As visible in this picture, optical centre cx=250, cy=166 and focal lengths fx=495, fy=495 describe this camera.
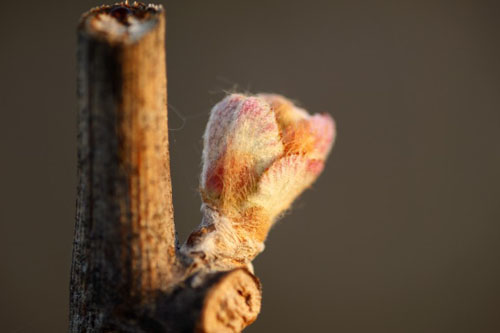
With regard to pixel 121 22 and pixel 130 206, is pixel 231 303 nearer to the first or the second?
pixel 130 206

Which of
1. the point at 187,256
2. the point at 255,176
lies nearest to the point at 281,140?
the point at 255,176

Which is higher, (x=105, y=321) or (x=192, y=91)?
(x=192, y=91)

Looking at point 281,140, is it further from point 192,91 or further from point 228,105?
point 192,91

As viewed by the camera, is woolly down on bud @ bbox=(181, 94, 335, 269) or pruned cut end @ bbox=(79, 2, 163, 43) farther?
woolly down on bud @ bbox=(181, 94, 335, 269)

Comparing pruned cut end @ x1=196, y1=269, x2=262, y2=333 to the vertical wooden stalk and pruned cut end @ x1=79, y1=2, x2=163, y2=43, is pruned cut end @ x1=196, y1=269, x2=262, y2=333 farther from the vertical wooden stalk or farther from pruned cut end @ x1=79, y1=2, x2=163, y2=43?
pruned cut end @ x1=79, y1=2, x2=163, y2=43

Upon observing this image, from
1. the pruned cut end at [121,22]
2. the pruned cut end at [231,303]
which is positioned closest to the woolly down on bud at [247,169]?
the pruned cut end at [231,303]

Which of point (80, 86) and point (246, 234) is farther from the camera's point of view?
point (246, 234)

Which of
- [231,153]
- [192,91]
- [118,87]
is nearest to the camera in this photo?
[118,87]

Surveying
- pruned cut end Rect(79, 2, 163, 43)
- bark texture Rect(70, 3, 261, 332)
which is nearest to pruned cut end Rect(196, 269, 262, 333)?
bark texture Rect(70, 3, 261, 332)
